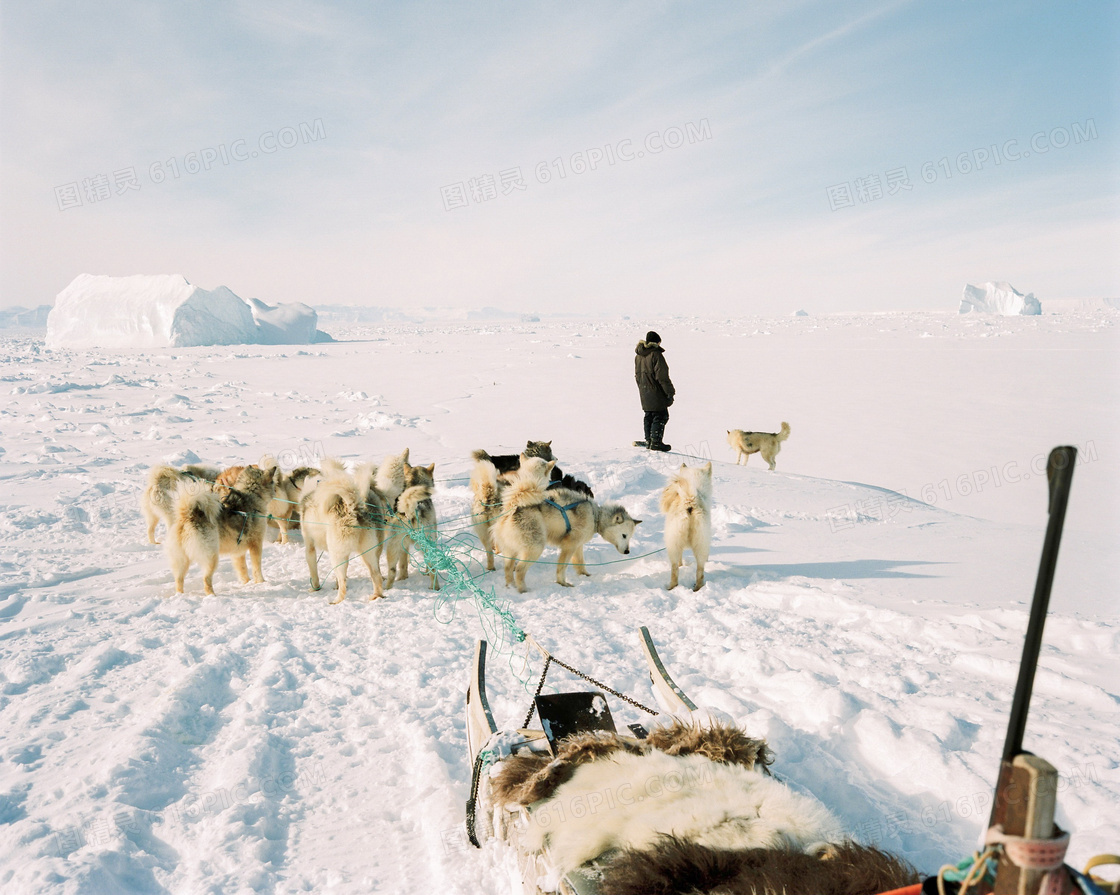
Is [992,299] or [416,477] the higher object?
[992,299]

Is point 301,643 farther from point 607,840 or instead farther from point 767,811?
point 767,811

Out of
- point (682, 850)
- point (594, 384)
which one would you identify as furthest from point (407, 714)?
point (594, 384)

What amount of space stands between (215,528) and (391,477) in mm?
1632

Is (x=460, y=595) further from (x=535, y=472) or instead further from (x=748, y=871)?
(x=748, y=871)

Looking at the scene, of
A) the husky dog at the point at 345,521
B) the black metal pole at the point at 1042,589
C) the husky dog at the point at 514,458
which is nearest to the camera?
the black metal pole at the point at 1042,589

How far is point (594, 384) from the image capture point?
23.5 metres

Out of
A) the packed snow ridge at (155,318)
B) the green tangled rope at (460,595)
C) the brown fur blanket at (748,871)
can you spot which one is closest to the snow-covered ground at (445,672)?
the green tangled rope at (460,595)

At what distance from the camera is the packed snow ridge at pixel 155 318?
138 feet

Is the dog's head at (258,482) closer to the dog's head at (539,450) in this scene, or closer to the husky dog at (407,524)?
the husky dog at (407,524)

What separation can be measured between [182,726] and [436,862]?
5.91 feet

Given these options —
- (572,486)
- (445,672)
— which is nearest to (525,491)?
(572,486)

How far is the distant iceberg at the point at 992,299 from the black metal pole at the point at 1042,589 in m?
107

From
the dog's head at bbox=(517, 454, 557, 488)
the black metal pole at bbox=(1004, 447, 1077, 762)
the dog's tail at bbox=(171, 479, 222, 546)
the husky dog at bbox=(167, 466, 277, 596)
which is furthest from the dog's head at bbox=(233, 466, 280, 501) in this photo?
the black metal pole at bbox=(1004, 447, 1077, 762)

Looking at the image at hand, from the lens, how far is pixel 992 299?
90250 mm
